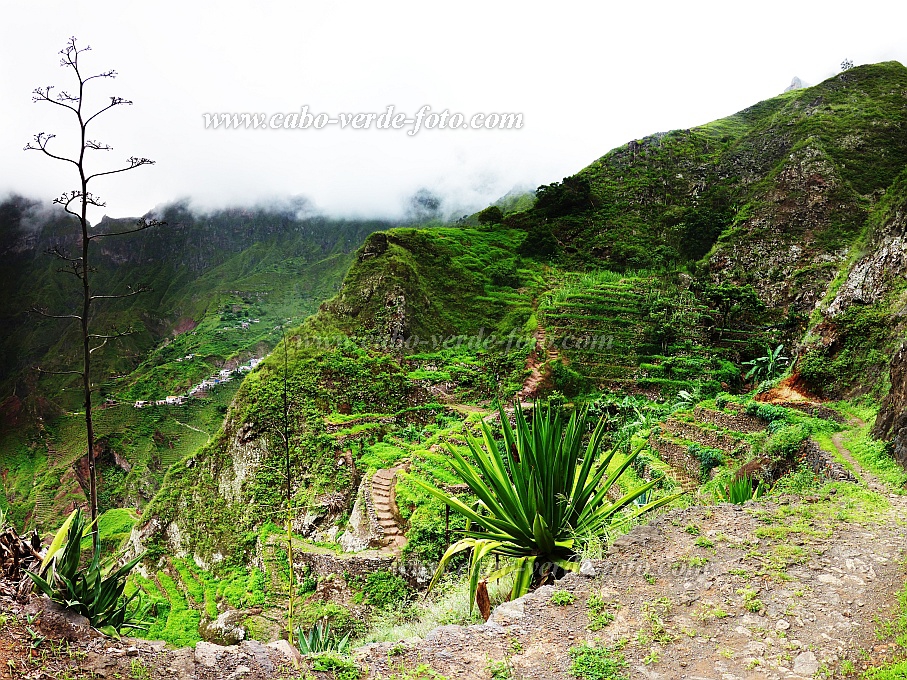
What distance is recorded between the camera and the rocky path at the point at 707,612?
8.44 feet

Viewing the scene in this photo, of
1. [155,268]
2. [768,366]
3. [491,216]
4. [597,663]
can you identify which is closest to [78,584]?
[597,663]

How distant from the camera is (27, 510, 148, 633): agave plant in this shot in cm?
285

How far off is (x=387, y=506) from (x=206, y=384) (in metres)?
28.7

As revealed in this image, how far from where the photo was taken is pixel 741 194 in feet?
85.3

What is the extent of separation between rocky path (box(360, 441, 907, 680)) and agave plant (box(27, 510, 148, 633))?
5.26 feet

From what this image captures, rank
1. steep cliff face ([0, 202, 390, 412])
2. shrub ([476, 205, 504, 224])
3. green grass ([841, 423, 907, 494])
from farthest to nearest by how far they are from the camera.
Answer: steep cliff face ([0, 202, 390, 412]) → shrub ([476, 205, 504, 224]) → green grass ([841, 423, 907, 494])

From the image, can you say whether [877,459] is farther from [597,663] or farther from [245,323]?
[245,323]

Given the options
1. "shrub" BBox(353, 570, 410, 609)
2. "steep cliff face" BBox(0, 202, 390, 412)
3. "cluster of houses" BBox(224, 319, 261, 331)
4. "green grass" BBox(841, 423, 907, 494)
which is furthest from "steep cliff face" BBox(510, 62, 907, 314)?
"cluster of houses" BBox(224, 319, 261, 331)

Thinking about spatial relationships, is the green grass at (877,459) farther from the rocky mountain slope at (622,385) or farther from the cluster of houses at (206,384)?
the cluster of houses at (206,384)

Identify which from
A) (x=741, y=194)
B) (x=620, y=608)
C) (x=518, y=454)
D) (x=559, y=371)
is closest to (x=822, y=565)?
(x=620, y=608)

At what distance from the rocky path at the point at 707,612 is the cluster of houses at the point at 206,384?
3318cm

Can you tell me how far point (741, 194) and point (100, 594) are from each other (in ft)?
97.9

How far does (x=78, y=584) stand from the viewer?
2.97 meters

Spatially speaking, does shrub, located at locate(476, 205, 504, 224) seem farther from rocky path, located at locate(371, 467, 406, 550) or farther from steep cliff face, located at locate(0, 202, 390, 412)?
rocky path, located at locate(371, 467, 406, 550)
